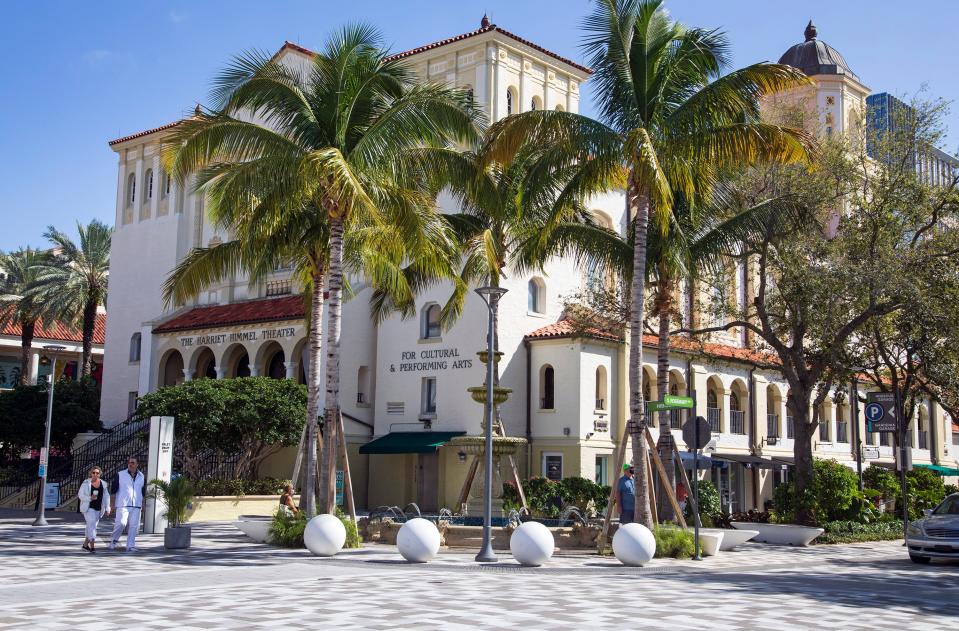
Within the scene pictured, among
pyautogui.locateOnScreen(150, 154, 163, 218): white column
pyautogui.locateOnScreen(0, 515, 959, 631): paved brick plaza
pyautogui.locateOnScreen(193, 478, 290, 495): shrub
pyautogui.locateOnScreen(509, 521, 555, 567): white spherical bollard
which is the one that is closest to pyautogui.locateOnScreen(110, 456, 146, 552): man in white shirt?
pyautogui.locateOnScreen(0, 515, 959, 631): paved brick plaza

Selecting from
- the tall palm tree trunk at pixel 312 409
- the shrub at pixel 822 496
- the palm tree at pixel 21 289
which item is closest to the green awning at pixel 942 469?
the shrub at pixel 822 496

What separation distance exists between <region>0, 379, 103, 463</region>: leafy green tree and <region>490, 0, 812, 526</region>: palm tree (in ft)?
79.2

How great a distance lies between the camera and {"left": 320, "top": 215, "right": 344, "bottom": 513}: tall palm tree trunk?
1875 cm

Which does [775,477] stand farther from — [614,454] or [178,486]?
[178,486]

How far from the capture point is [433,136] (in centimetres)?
1895

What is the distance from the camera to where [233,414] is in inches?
1073

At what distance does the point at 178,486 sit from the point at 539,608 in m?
9.12

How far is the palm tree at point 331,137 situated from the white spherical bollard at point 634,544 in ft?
19.0

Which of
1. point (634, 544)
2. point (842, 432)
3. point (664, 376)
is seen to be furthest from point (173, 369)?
point (842, 432)

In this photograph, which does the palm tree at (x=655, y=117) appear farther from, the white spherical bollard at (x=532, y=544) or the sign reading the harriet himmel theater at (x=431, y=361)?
the sign reading the harriet himmel theater at (x=431, y=361)

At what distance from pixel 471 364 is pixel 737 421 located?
13.2 m

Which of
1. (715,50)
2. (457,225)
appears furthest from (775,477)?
(715,50)

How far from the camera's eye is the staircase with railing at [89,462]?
104 ft

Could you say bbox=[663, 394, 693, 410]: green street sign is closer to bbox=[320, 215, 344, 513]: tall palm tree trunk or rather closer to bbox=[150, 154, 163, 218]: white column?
bbox=[320, 215, 344, 513]: tall palm tree trunk
